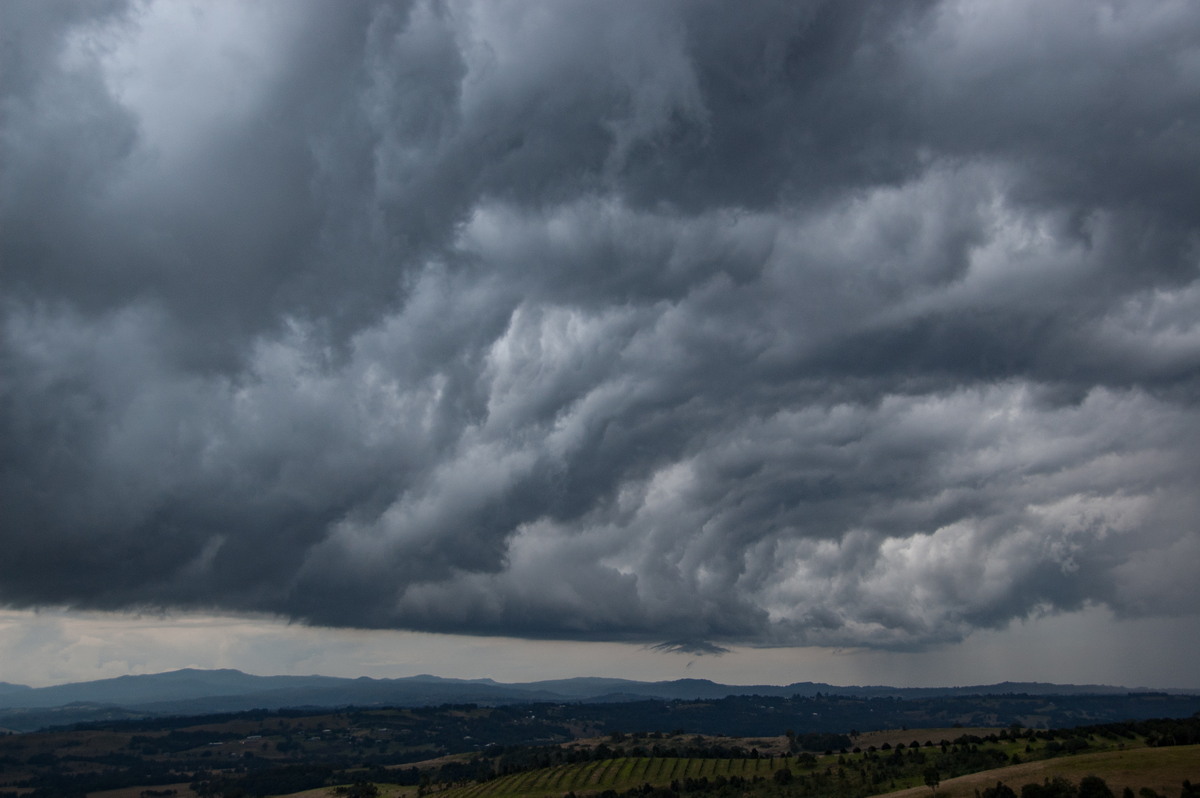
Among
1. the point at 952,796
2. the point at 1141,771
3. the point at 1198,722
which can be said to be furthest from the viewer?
the point at 1198,722

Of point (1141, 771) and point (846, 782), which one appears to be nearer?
point (1141, 771)

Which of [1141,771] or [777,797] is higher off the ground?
[1141,771]

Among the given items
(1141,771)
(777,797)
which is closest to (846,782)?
(777,797)

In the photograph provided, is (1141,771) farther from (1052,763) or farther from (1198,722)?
(1198,722)

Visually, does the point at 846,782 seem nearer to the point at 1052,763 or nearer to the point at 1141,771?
the point at 1052,763

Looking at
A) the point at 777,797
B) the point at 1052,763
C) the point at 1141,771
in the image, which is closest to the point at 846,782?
the point at 777,797

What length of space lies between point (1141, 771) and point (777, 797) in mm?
81587

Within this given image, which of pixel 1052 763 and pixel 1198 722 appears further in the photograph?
pixel 1198 722

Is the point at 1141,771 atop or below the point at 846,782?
atop

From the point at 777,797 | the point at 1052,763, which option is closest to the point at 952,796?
the point at 1052,763

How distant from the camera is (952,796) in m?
144

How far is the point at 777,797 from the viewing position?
19338cm

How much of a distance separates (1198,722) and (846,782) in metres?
81.9

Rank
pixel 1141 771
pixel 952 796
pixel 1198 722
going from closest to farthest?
pixel 1141 771
pixel 952 796
pixel 1198 722
